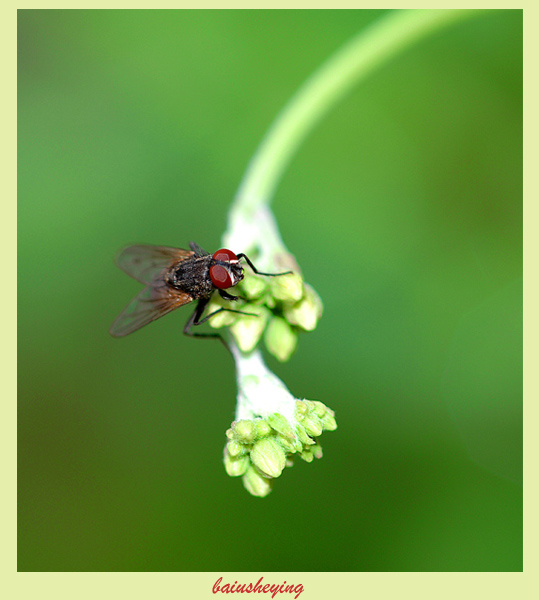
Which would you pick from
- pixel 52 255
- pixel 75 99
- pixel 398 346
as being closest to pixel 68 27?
pixel 75 99

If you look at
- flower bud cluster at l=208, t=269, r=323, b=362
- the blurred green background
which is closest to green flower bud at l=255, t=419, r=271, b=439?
flower bud cluster at l=208, t=269, r=323, b=362

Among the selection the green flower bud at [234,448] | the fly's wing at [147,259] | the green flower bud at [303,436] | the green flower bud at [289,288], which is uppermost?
the fly's wing at [147,259]

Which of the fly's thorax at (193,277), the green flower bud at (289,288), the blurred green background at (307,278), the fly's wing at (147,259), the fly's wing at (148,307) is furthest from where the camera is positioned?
the blurred green background at (307,278)

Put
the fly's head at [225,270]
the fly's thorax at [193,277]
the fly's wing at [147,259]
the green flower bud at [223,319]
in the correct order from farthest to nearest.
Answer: the fly's wing at [147,259]
the fly's thorax at [193,277]
the fly's head at [225,270]
the green flower bud at [223,319]

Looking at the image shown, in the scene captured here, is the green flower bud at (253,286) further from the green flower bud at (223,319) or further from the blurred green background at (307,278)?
the blurred green background at (307,278)

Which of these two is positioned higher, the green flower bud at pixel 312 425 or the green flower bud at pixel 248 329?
the green flower bud at pixel 248 329

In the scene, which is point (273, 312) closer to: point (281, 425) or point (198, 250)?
point (281, 425)

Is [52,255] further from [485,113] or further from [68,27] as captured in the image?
[485,113]

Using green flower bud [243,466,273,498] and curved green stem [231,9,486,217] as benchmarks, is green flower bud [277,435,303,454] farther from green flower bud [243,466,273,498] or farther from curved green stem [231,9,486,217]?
curved green stem [231,9,486,217]

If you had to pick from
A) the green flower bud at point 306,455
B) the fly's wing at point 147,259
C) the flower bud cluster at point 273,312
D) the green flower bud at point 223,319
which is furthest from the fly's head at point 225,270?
the green flower bud at point 306,455
